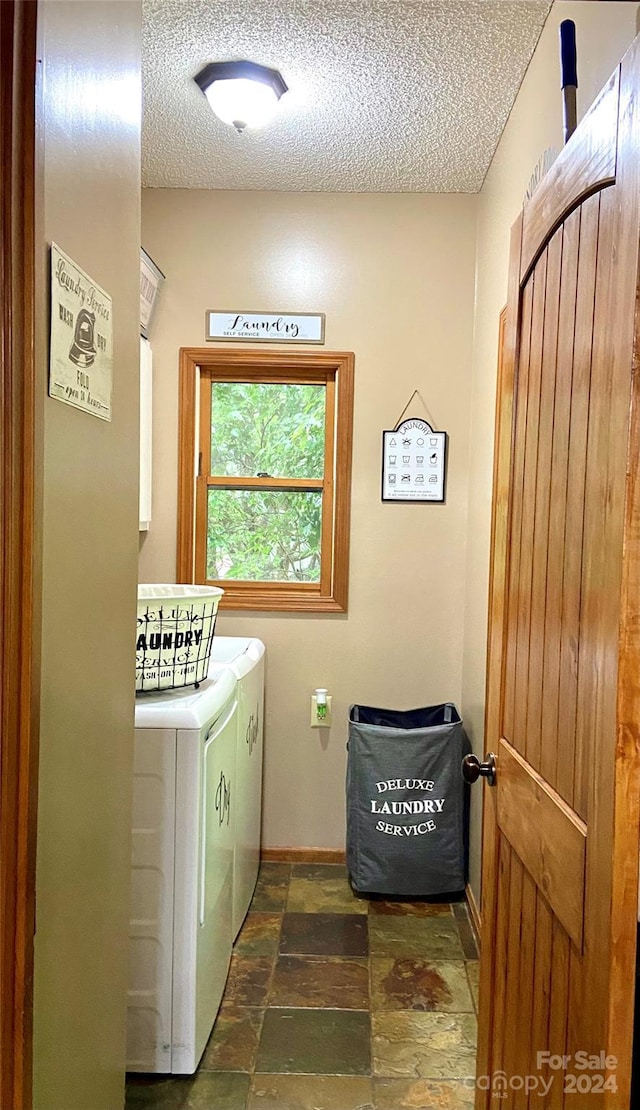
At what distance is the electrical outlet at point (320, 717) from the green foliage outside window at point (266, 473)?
1.77 feet

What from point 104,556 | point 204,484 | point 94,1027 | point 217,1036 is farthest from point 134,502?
point 204,484

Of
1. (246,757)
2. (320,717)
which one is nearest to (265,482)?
(320,717)

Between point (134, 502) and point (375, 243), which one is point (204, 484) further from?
point (134, 502)

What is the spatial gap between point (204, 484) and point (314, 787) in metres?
1.41

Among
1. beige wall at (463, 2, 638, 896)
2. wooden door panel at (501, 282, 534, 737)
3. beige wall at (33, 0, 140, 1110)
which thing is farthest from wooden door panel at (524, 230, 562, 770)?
beige wall at (33, 0, 140, 1110)

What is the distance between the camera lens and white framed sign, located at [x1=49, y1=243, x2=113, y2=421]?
1.04m

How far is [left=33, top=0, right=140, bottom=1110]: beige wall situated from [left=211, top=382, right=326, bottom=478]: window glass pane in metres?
1.85

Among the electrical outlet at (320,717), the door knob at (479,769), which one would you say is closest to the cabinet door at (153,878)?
the door knob at (479,769)

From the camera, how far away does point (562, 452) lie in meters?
1.22

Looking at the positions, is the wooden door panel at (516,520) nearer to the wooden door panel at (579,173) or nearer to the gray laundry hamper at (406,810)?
the wooden door panel at (579,173)

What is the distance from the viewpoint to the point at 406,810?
2.89 meters

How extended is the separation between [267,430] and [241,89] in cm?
134

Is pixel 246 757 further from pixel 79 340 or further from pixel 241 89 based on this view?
pixel 241 89

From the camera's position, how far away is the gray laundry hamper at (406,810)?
2887 mm
